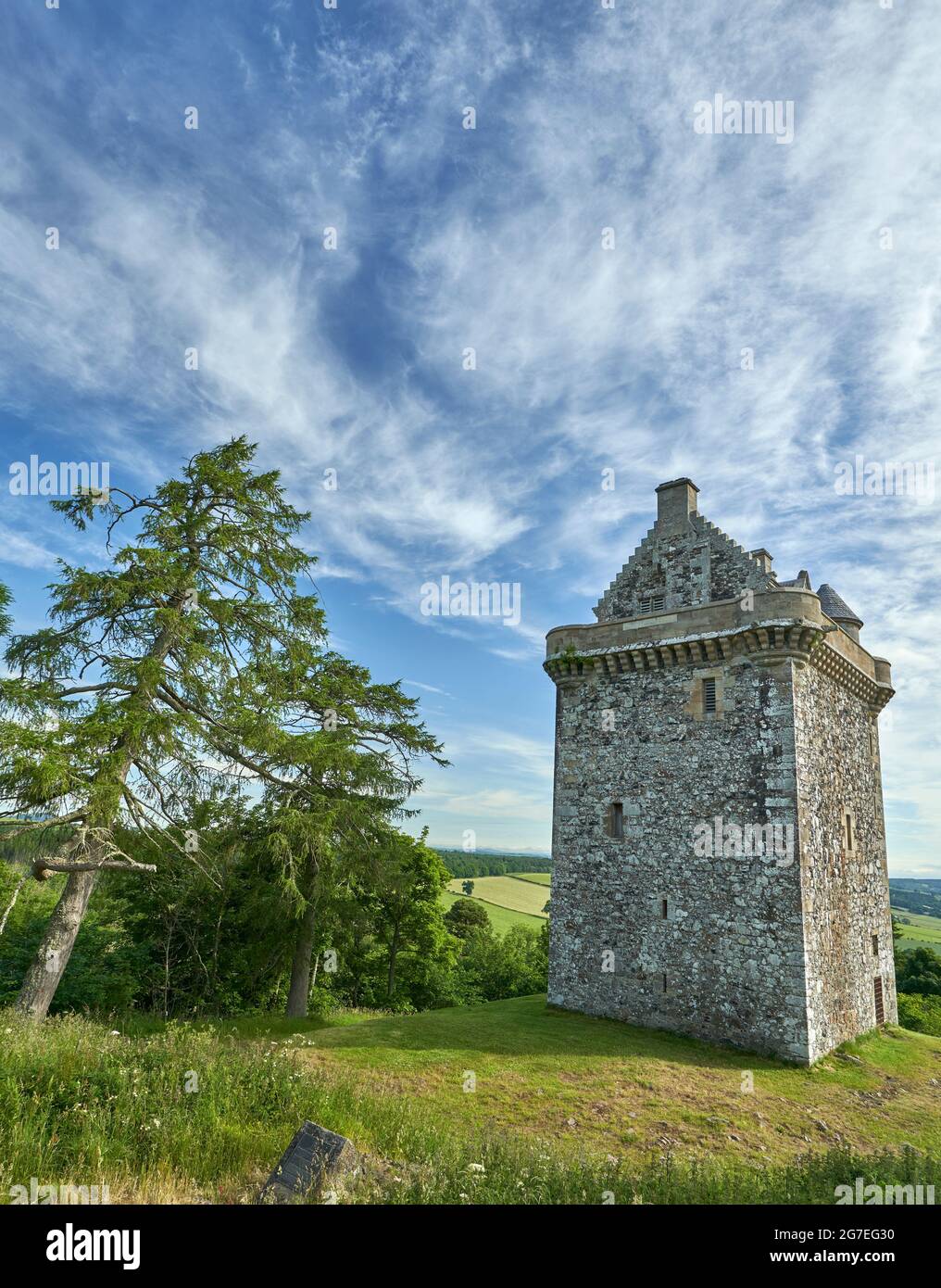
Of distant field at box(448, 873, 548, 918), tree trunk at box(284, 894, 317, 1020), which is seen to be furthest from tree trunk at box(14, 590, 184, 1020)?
distant field at box(448, 873, 548, 918)

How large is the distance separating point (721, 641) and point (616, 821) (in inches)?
236

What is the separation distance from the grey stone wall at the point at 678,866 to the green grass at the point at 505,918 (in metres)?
50.3

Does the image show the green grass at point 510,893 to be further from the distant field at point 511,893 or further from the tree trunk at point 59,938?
the tree trunk at point 59,938

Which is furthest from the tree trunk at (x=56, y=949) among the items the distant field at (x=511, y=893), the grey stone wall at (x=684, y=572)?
the distant field at (x=511, y=893)

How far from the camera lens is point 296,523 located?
58.4 feet

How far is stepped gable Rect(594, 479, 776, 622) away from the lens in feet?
66.0

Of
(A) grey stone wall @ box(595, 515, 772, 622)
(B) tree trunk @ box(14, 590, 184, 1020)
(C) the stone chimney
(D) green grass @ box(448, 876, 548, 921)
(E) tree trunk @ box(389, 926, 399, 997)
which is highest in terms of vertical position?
(C) the stone chimney

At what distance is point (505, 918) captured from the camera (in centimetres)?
7250

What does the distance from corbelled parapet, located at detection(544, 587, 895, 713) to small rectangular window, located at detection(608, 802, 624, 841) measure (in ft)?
A: 13.2

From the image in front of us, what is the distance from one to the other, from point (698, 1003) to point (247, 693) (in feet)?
44.8

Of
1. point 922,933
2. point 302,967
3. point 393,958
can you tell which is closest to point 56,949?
point 302,967

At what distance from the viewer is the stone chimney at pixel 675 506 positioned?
70.6 ft

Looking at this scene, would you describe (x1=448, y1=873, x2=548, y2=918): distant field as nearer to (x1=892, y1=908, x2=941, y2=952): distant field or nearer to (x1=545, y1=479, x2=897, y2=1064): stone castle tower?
(x1=892, y1=908, x2=941, y2=952): distant field
